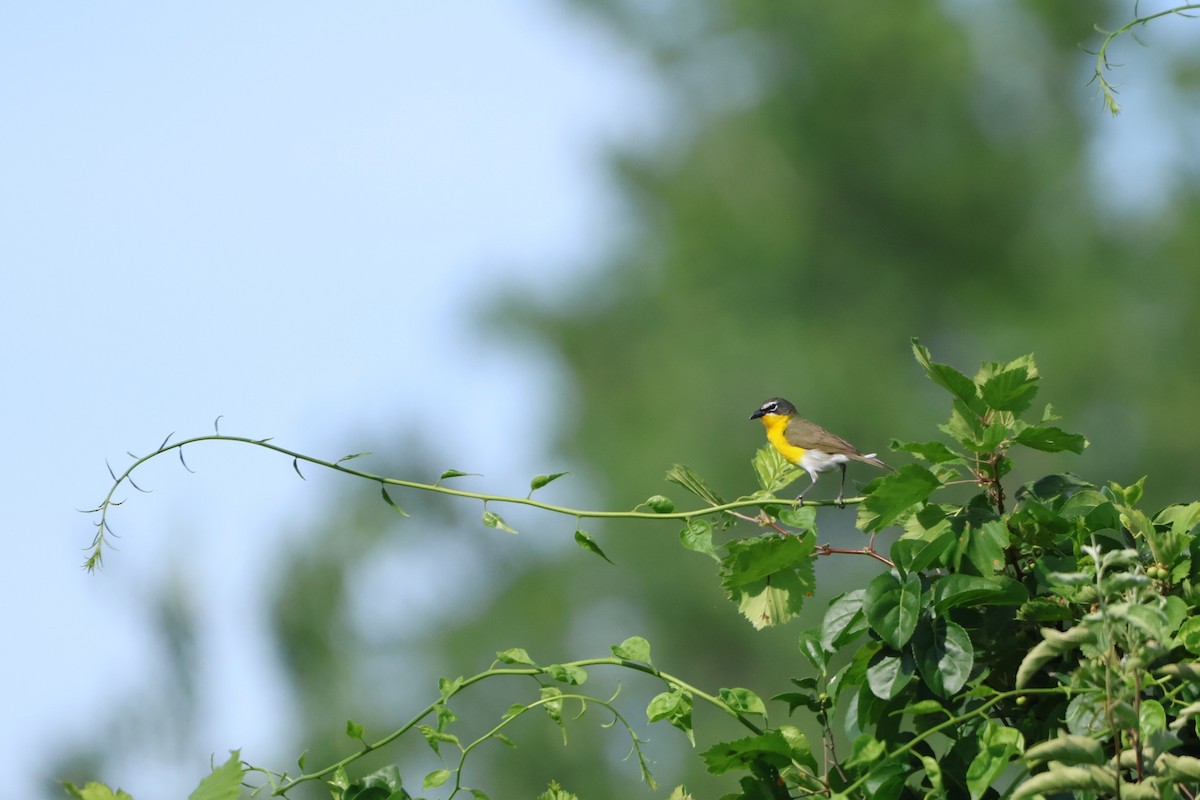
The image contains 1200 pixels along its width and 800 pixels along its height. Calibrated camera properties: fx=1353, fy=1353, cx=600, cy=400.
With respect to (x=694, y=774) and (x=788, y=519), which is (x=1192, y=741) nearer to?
(x=788, y=519)

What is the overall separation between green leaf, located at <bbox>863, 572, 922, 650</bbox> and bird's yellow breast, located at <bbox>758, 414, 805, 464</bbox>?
3.35 meters

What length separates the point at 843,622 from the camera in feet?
5.45

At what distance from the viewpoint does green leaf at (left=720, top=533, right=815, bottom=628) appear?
1689mm

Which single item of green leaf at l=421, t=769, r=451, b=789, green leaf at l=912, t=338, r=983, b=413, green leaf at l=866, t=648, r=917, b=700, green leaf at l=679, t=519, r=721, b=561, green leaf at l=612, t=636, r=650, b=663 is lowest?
green leaf at l=866, t=648, r=917, b=700

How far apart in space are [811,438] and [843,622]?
3612mm

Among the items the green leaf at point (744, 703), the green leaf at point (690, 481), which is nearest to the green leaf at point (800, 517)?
the green leaf at point (690, 481)

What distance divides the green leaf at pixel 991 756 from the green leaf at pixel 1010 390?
40cm

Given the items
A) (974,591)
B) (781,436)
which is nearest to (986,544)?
(974,591)

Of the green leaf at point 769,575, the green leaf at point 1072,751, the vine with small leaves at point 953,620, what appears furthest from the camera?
the green leaf at point 769,575

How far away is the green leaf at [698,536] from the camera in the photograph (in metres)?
1.78

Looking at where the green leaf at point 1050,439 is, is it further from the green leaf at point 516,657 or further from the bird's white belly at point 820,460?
the bird's white belly at point 820,460

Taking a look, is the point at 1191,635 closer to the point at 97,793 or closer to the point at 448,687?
the point at 448,687

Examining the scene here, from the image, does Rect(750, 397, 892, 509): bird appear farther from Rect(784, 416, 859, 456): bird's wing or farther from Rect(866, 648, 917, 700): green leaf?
Rect(866, 648, 917, 700): green leaf

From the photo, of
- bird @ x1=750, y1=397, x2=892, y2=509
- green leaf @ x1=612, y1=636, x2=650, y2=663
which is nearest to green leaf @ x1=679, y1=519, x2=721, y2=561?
green leaf @ x1=612, y1=636, x2=650, y2=663
